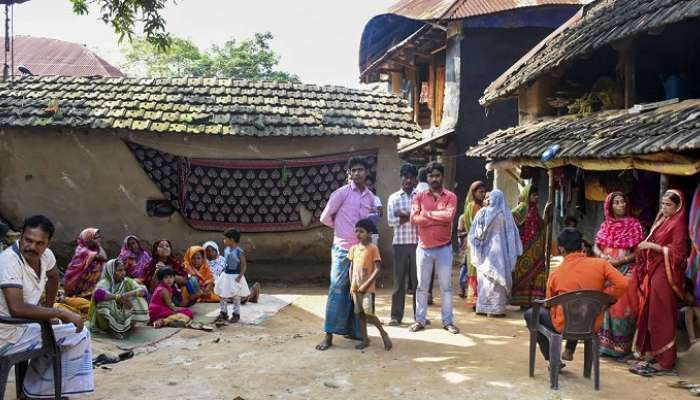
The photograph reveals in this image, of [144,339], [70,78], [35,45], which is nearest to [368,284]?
[144,339]

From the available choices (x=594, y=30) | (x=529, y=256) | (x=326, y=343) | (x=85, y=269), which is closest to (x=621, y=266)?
(x=529, y=256)

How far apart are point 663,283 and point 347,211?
3.04m

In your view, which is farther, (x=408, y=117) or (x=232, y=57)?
(x=232, y=57)

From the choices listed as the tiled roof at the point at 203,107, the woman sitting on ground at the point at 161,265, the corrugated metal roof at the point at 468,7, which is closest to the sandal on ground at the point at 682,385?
the woman sitting on ground at the point at 161,265

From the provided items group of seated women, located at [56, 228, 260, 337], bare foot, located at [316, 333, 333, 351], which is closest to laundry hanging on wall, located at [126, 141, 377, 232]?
group of seated women, located at [56, 228, 260, 337]

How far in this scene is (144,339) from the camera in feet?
24.1

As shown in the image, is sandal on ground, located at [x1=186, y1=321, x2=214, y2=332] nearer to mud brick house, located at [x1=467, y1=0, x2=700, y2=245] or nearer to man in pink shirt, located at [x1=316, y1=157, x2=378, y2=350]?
man in pink shirt, located at [x1=316, y1=157, x2=378, y2=350]

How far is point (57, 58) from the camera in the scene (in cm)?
2484

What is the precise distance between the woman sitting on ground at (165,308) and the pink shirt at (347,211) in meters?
2.21

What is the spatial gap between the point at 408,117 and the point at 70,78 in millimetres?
6207

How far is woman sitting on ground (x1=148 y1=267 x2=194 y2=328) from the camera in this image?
7.95 metres

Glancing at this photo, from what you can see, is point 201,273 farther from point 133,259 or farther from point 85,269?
point 85,269

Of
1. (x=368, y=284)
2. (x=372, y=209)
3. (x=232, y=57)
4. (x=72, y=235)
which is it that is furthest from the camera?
(x=232, y=57)

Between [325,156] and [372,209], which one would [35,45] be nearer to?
[325,156]
